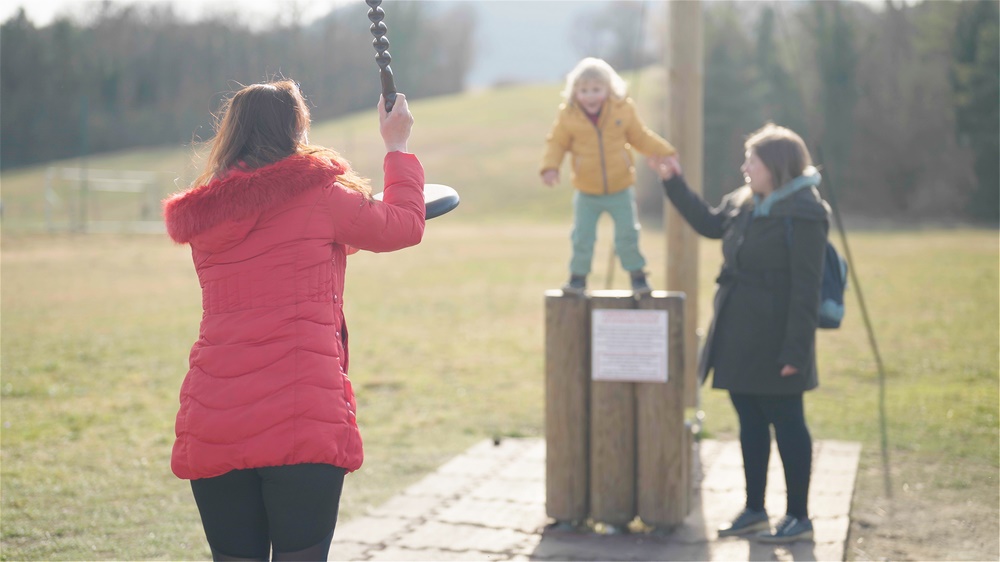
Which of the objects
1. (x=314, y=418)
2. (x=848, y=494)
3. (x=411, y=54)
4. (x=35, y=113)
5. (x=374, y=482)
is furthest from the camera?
(x=411, y=54)

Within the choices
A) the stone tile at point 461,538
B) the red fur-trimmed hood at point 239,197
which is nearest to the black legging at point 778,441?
the stone tile at point 461,538

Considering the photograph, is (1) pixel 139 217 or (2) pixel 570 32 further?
(2) pixel 570 32

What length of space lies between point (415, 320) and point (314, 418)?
419 inches

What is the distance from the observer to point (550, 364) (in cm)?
462

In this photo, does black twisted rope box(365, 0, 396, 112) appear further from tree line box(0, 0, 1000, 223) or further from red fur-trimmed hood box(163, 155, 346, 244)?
tree line box(0, 0, 1000, 223)

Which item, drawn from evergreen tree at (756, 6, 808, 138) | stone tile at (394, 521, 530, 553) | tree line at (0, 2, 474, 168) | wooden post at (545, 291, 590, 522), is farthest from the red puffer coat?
tree line at (0, 2, 474, 168)

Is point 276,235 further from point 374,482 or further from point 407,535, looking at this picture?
point 374,482

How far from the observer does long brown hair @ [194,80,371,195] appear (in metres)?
2.40

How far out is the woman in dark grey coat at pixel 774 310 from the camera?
4.11 meters

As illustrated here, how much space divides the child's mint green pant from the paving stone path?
137cm

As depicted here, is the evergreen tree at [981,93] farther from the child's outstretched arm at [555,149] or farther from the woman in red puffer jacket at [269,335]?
the woman in red puffer jacket at [269,335]

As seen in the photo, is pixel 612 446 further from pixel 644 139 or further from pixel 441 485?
pixel 644 139

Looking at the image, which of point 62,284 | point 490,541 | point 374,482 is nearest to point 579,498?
point 490,541

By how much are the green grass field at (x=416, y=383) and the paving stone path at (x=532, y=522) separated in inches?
8.0
